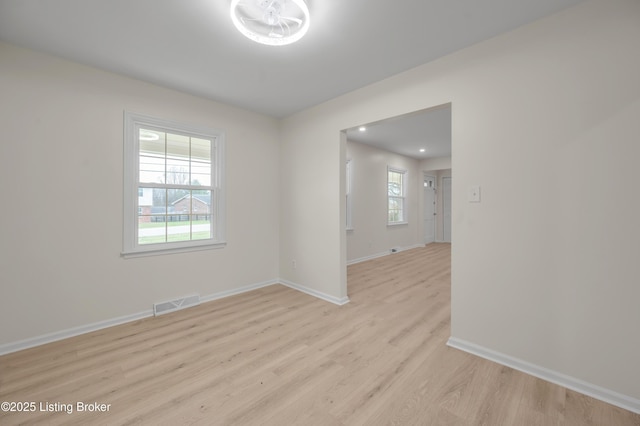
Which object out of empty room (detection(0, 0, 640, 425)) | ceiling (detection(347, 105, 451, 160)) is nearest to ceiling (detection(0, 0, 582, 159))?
empty room (detection(0, 0, 640, 425))

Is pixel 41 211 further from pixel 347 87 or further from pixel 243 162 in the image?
pixel 347 87

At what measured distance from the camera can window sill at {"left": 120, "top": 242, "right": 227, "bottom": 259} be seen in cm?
289

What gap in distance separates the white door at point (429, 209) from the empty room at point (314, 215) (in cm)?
531

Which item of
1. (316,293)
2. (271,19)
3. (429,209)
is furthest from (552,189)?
(429,209)

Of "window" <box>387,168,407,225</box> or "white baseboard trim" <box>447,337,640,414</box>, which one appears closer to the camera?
"white baseboard trim" <box>447,337,640,414</box>

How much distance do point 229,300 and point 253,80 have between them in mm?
2759

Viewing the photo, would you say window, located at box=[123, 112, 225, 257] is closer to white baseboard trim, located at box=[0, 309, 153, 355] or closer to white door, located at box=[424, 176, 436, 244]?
white baseboard trim, located at box=[0, 309, 153, 355]

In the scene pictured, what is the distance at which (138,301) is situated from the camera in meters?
2.94

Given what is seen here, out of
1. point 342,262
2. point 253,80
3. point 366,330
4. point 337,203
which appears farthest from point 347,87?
point 366,330

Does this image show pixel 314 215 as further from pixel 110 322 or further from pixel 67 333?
pixel 67 333

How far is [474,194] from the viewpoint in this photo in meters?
2.25

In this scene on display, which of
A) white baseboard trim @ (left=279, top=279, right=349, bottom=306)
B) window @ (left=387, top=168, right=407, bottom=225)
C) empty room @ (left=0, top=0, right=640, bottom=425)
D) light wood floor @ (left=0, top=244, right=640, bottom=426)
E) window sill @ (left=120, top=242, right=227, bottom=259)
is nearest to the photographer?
light wood floor @ (left=0, top=244, right=640, bottom=426)

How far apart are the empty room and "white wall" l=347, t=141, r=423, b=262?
7.57 feet

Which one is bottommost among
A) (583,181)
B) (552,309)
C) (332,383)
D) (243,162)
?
(332,383)
